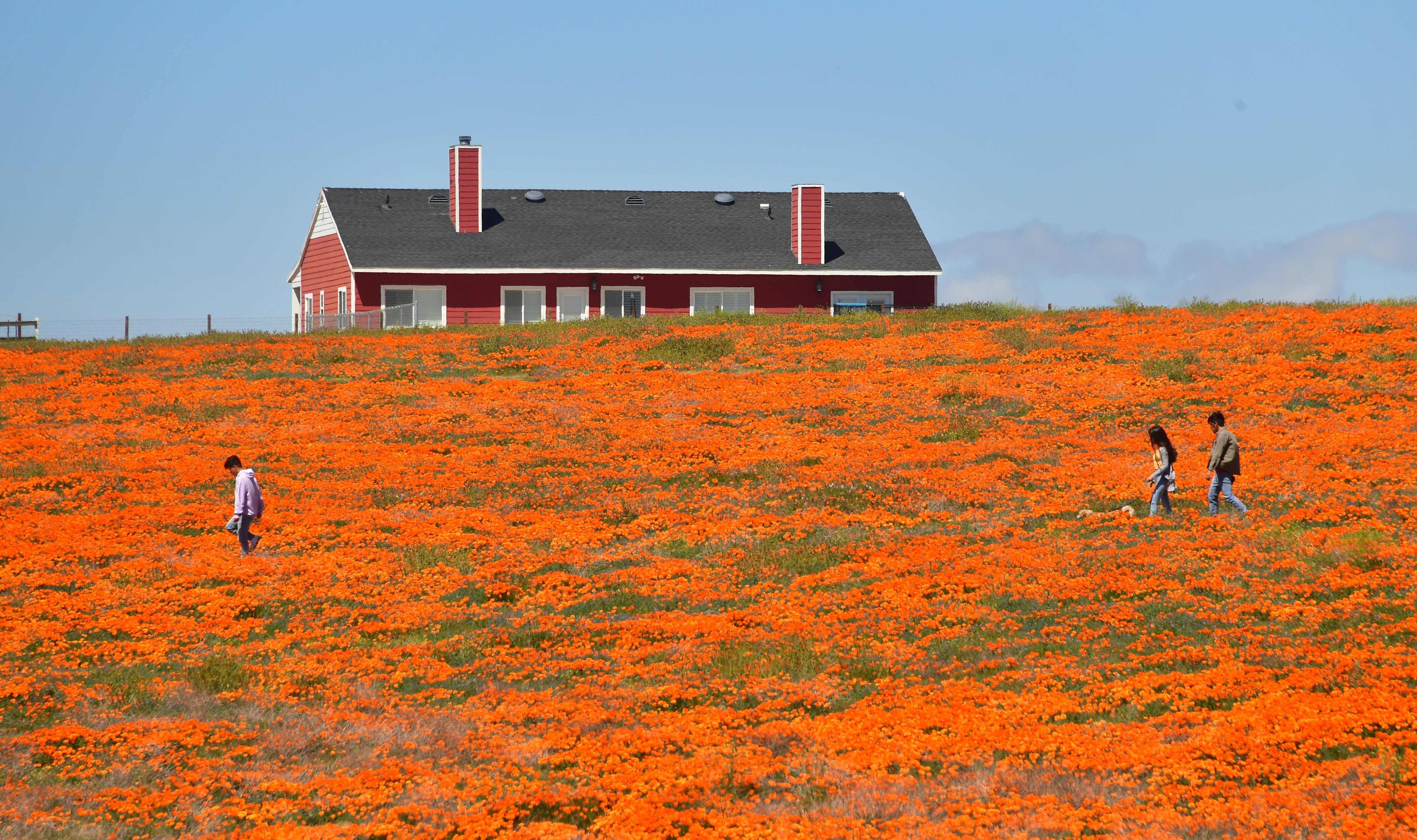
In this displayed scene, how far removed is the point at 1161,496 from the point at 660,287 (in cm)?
3514

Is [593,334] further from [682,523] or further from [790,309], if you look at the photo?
[682,523]

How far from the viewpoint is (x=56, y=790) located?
12.0 meters

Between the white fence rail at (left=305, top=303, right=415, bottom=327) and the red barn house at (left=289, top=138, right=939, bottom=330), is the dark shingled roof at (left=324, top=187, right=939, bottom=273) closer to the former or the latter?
the red barn house at (left=289, top=138, right=939, bottom=330)

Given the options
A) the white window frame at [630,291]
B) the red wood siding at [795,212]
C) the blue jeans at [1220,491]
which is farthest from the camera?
the red wood siding at [795,212]

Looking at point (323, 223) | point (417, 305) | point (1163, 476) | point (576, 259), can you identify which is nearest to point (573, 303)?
point (576, 259)

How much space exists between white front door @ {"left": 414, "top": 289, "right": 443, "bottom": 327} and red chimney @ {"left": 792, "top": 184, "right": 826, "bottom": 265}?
51.1ft

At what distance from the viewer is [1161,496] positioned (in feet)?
74.0

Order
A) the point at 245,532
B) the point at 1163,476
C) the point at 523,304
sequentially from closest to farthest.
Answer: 1. the point at 245,532
2. the point at 1163,476
3. the point at 523,304

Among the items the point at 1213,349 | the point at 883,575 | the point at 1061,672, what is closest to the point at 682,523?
the point at 883,575

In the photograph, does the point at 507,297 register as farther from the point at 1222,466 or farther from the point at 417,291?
the point at 1222,466

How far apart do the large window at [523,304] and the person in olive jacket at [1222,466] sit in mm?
36551

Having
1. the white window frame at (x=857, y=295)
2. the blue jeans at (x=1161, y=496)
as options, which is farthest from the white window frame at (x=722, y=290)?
the blue jeans at (x=1161, y=496)

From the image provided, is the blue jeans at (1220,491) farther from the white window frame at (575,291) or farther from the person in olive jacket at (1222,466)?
the white window frame at (575,291)

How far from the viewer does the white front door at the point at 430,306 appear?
5378 cm
